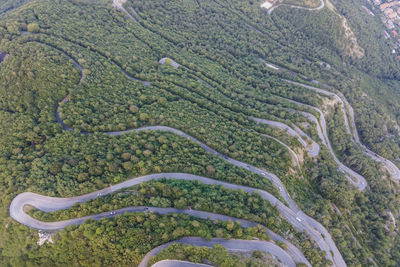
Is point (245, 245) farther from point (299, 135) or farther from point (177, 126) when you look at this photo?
point (299, 135)

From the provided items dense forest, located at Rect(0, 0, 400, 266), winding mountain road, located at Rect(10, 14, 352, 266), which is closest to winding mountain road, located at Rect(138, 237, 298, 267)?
dense forest, located at Rect(0, 0, 400, 266)

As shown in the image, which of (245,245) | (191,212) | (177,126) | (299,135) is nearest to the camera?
(245,245)

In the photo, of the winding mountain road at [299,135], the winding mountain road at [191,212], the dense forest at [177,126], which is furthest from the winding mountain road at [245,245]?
the winding mountain road at [299,135]

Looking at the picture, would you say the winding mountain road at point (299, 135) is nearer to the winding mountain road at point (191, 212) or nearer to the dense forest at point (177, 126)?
the dense forest at point (177, 126)

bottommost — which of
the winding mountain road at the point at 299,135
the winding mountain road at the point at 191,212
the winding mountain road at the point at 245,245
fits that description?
the winding mountain road at the point at 245,245

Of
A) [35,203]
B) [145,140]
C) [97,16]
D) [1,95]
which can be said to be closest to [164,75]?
[145,140]

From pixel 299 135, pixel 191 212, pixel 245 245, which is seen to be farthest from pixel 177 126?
pixel 299 135

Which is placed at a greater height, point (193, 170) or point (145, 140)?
point (145, 140)

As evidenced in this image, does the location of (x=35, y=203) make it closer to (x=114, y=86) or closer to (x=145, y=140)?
(x=145, y=140)
